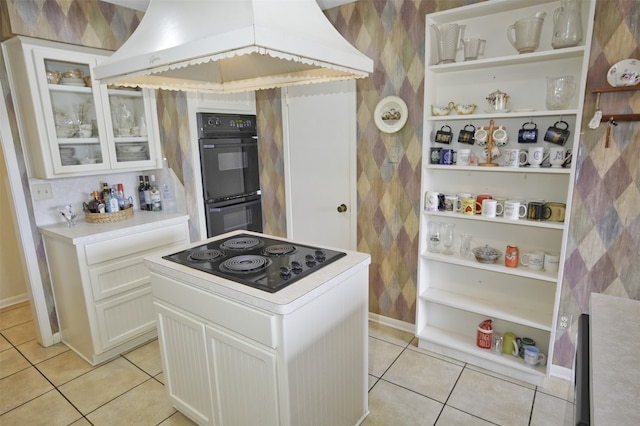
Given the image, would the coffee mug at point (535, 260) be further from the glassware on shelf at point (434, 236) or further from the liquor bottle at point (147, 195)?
the liquor bottle at point (147, 195)

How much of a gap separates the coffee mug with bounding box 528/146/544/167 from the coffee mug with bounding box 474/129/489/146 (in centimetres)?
27

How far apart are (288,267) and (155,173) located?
80.2 inches

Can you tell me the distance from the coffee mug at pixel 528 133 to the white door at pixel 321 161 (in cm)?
116

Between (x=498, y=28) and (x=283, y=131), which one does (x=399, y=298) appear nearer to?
(x=283, y=131)

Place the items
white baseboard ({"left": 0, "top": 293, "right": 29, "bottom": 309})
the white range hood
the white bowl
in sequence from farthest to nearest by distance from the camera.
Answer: white baseboard ({"left": 0, "top": 293, "right": 29, "bottom": 309}) < the white bowl < the white range hood

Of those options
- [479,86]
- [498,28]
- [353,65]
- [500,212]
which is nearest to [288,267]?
[353,65]

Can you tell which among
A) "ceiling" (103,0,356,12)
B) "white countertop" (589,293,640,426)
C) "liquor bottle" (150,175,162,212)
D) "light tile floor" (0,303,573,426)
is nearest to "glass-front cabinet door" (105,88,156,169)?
"liquor bottle" (150,175,162,212)

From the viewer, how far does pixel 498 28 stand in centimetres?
217

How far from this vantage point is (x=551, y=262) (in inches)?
83.8

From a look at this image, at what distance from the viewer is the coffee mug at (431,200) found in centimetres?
241

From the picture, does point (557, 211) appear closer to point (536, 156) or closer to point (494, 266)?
point (536, 156)

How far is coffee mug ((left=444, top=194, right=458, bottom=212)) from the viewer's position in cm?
237

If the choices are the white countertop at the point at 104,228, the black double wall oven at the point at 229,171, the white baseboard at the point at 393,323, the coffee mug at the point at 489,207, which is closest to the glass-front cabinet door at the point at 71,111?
the white countertop at the point at 104,228

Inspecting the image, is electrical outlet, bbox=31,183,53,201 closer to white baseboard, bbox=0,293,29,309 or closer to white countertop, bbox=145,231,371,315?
white countertop, bbox=145,231,371,315
